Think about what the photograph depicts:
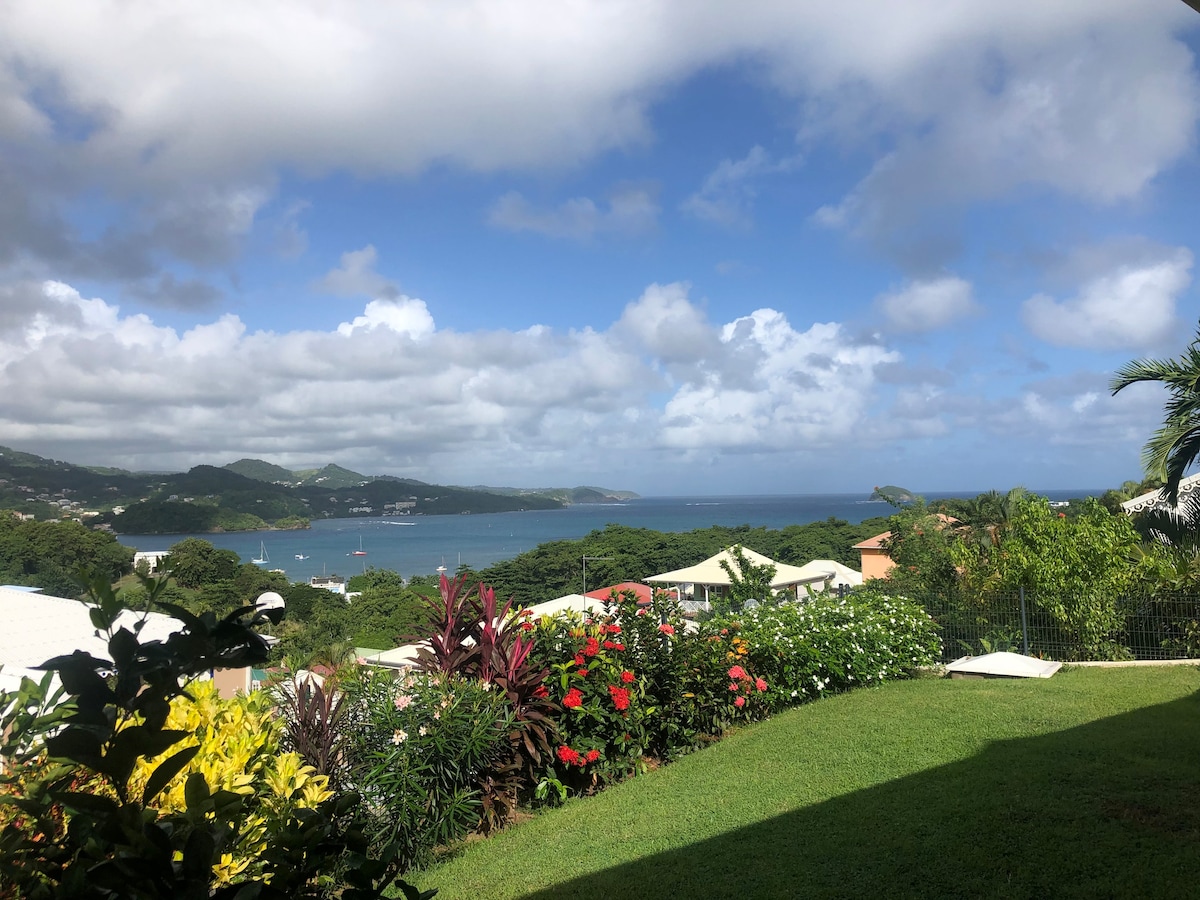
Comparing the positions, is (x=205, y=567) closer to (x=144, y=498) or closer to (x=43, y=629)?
(x=43, y=629)

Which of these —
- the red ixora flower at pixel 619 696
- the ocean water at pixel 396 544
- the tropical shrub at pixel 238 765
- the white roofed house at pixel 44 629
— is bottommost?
the ocean water at pixel 396 544

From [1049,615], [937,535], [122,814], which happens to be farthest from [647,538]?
[122,814]

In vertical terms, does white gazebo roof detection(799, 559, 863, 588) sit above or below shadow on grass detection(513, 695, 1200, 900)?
below

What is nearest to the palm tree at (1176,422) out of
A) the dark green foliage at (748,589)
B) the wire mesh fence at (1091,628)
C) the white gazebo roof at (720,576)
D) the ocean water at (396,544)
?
the wire mesh fence at (1091,628)

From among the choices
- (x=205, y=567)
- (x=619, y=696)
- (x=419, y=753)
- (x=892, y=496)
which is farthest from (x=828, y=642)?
(x=205, y=567)

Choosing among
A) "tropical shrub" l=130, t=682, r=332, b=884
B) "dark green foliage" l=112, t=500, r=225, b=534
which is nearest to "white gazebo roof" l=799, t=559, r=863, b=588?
"tropical shrub" l=130, t=682, r=332, b=884

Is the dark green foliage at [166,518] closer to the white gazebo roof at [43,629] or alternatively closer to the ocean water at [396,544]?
the ocean water at [396,544]

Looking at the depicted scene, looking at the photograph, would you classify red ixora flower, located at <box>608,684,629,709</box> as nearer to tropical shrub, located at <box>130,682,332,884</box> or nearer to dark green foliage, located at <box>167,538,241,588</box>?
tropical shrub, located at <box>130,682,332,884</box>

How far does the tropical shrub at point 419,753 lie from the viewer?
15.8ft

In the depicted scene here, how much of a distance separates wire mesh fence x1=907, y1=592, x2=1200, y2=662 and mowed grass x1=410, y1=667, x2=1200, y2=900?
135 inches

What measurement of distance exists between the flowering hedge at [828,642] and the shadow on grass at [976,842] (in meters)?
2.89

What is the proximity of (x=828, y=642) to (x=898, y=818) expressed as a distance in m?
4.21

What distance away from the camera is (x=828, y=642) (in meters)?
8.70

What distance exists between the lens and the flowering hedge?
27.1ft
